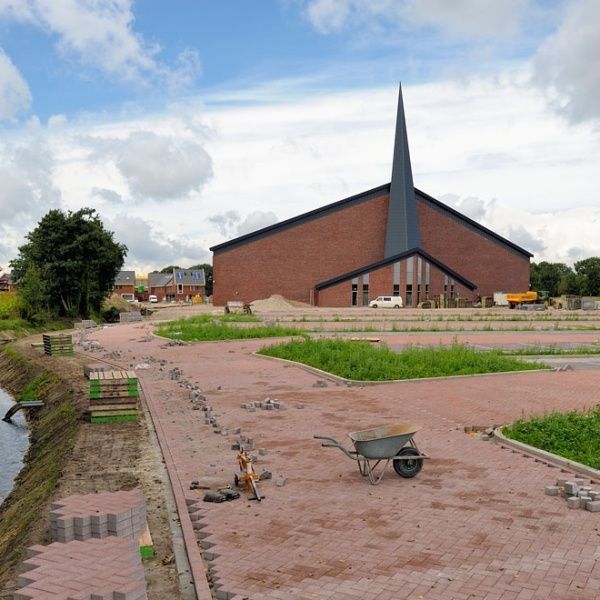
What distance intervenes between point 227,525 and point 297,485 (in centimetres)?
152

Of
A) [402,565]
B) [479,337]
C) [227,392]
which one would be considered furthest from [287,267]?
[402,565]

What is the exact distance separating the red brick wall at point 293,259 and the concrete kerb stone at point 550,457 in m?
58.7

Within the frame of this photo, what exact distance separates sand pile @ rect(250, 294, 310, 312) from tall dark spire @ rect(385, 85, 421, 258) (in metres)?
13.1

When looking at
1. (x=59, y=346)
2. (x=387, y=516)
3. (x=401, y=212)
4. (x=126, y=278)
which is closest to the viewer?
(x=387, y=516)

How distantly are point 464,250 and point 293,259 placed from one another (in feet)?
70.1

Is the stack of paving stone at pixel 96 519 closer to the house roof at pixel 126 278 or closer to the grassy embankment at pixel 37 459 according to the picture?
the grassy embankment at pixel 37 459

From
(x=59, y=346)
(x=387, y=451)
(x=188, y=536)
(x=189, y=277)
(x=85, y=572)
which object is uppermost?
(x=189, y=277)

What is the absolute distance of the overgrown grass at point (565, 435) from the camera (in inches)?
376

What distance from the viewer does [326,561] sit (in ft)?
19.7

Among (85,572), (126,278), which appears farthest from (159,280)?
(85,572)

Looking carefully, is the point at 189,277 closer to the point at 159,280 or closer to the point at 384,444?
the point at 159,280

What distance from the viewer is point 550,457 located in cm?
939

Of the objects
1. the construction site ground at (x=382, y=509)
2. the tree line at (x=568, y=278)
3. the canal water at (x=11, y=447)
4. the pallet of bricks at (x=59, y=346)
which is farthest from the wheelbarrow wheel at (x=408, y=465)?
the tree line at (x=568, y=278)

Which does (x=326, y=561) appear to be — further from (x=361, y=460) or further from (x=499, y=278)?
(x=499, y=278)
